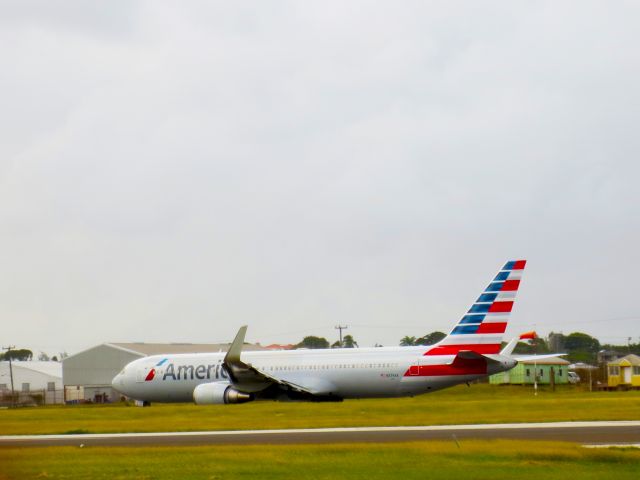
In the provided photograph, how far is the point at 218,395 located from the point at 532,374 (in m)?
54.0

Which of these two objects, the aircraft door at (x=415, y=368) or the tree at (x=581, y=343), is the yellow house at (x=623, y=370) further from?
the tree at (x=581, y=343)

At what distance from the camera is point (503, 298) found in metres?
46.6

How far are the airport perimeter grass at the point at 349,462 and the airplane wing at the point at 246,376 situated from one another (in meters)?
22.4

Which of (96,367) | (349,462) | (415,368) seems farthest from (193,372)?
(96,367)

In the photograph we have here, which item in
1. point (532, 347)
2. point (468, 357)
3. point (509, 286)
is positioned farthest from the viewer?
point (532, 347)

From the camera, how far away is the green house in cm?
9538

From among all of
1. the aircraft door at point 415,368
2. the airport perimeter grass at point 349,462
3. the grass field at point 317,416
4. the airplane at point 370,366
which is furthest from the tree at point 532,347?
the airport perimeter grass at point 349,462

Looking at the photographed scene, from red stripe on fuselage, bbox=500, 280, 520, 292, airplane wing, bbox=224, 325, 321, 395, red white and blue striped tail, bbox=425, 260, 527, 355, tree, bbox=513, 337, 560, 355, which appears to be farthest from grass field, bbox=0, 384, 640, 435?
tree, bbox=513, 337, 560, 355

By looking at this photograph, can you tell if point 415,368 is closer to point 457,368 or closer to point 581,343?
point 457,368

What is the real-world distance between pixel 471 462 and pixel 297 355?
102ft

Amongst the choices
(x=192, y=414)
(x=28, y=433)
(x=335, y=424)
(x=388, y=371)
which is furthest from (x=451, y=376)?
(x=28, y=433)

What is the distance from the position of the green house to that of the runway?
6621 centimetres

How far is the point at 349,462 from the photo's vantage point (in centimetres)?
1981

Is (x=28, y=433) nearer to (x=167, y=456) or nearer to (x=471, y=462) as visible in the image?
(x=167, y=456)
